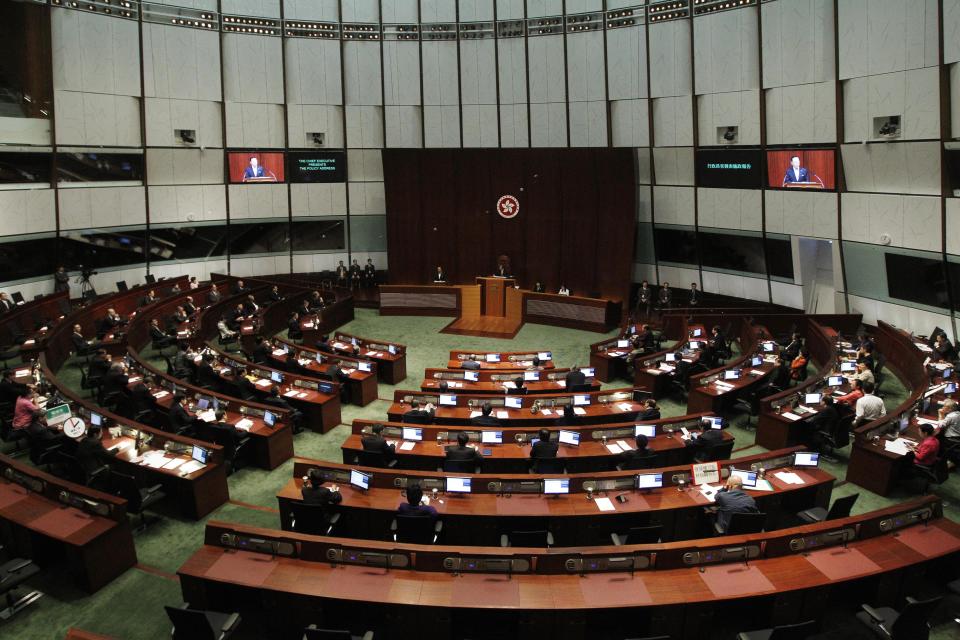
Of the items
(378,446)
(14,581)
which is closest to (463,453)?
(378,446)

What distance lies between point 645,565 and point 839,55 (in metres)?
14.5

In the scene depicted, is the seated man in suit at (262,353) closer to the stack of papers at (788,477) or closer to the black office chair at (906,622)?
the stack of papers at (788,477)

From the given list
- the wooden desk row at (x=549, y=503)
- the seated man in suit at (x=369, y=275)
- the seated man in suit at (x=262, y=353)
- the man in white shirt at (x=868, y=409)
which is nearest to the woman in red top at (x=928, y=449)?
the man in white shirt at (x=868, y=409)

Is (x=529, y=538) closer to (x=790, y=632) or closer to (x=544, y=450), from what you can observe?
(x=544, y=450)

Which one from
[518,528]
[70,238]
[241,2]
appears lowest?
[518,528]

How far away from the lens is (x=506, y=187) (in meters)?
21.9

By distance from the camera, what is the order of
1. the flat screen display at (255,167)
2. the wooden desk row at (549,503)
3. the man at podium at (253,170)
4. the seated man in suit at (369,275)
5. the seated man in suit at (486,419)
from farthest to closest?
the seated man in suit at (369,275) → the man at podium at (253,170) → the flat screen display at (255,167) → the seated man in suit at (486,419) → the wooden desk row at (549,503)

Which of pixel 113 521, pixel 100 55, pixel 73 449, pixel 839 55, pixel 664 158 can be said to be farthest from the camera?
pixel 664 158

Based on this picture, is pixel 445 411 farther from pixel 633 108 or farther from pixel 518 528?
pixel 633 108

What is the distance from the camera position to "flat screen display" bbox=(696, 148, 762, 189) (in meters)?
18.4

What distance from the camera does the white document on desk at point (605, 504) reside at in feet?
24.8

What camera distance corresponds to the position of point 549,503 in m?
7.68

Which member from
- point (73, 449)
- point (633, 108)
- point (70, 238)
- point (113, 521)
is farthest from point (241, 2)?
point (113, 521)

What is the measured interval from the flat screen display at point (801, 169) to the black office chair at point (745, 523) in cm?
1263
